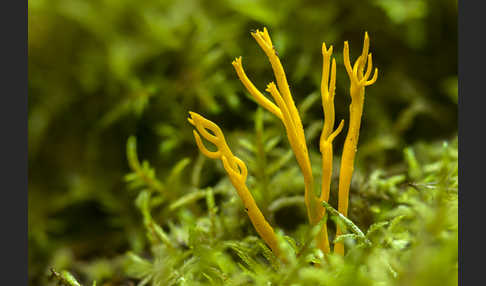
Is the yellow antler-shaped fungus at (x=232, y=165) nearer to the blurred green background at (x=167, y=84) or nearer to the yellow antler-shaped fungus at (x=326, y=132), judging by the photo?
the yellow antler-shaped fungus at (x=326, y=132)

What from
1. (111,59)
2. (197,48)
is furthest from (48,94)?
(197,48)

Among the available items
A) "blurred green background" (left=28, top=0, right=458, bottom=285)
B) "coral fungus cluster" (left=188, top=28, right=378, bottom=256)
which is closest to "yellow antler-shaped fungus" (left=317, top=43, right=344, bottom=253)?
"coral fungus cluster" (left=188, top=28, right=378, bottom=256)

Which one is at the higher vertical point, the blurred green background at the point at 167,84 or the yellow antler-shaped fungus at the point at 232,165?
the blurred green background at the point at 167,84

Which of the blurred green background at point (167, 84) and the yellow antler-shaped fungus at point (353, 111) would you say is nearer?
the yellow antler-shaped fungus at point (353, 111)

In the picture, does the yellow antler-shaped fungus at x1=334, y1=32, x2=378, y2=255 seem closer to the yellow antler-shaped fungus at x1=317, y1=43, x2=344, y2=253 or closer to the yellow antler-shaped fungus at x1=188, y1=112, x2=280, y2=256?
the yellow antler-shaped fungus at x1=317, y1=43, x2=344, y2=253

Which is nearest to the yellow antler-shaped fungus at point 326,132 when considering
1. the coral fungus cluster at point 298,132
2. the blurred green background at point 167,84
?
the coral fungus cluster at point 298,132
